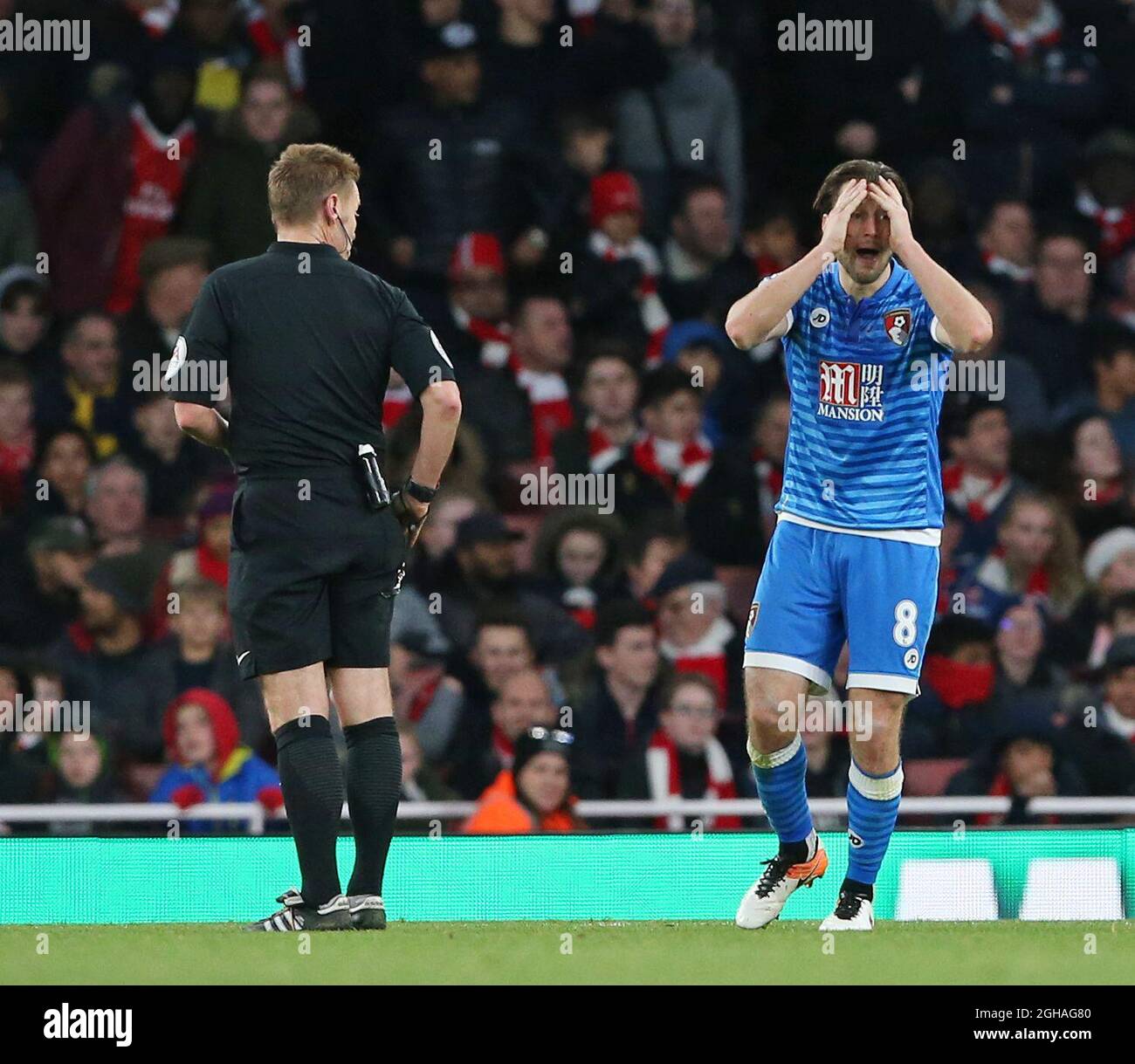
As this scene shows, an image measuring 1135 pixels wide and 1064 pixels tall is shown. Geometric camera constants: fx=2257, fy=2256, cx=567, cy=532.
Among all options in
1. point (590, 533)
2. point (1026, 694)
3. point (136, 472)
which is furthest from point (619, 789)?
point (136, 472)

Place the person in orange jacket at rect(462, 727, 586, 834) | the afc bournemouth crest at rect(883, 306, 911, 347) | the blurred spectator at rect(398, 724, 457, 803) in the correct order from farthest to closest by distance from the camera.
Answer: the blurred spectator at rect(398, 724, 457, 803), the person in orange jacket at rect(462, 727, 586, 834), the afc bournemouth crest at rect(883, 306, 911, 347)

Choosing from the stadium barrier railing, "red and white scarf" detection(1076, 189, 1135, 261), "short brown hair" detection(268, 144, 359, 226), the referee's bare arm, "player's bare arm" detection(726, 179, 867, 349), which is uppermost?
"red and white scarf" detection(1076, 189, 1135, 261)

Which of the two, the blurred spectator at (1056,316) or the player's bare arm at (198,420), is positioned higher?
the blurred spectator at (1056,316)

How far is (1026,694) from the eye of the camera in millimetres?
10188

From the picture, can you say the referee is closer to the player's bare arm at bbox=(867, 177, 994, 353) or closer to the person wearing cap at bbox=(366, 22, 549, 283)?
the player's bare arm at bbox=(867, 177, 994, 353)

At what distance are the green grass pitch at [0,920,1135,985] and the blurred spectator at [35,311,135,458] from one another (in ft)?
14.5

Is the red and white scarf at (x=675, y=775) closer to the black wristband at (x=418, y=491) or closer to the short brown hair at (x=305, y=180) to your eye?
the black wristband at (x=418, y=491)

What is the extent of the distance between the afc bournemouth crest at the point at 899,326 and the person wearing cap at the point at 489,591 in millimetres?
4023

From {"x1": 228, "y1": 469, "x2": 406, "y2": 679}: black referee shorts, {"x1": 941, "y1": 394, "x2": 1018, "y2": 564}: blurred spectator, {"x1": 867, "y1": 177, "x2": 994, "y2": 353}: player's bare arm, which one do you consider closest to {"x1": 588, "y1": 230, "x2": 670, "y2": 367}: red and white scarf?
→ {"x1": 941, "y1": 394, "x2": 1018, "y2": 564}: blurred spectator

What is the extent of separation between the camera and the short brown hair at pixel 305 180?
6.11 metres

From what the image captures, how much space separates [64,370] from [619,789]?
10.9ft

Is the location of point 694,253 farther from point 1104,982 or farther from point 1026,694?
point 1104,982

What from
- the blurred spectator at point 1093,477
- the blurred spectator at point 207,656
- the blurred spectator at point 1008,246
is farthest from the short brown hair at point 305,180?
the blurred spectator at point 1008,246

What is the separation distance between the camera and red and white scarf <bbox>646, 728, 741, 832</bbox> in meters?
9.66
